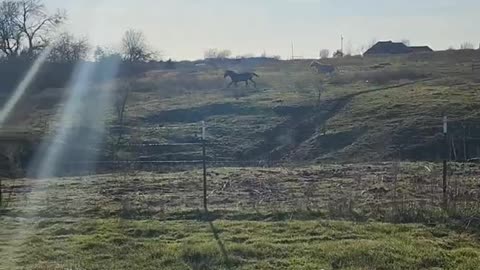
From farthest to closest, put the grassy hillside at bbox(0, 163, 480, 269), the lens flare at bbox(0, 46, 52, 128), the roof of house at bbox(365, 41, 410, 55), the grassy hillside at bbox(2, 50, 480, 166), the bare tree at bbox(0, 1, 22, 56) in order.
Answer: the roof of house at bbox(365, 41, 410, 55) < the bare tree at bbox(0, 1, 22, 56) < the lens flare at bbox(0, 46, 52, 128) < the grassy hillside at bbox(2, 50, 480, 166) < the grassy hillside at bbox(0, 163, 480, 269)

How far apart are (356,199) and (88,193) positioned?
688 cm

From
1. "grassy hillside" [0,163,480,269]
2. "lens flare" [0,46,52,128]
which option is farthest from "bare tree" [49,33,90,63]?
"grassy hillside" [0,163,480,269]

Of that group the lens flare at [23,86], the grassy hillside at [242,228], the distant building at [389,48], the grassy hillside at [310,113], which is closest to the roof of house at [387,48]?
the distant building at [389,48]

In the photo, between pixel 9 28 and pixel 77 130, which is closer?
pixel 77 130

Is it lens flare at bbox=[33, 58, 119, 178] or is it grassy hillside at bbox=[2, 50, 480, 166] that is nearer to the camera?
lens flare at bbox=[33, 58, 119, 178]

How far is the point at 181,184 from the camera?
17.8 metres

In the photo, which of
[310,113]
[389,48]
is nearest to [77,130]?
[310,113]

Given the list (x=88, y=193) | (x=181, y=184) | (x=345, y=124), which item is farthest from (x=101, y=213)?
(x=345, y=124)

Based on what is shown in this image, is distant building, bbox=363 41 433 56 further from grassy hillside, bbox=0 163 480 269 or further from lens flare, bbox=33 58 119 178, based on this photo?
grassy hillside, bbox=0 163 480 269

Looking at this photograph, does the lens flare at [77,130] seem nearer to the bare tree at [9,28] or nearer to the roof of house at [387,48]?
the bare tree at [9,28]

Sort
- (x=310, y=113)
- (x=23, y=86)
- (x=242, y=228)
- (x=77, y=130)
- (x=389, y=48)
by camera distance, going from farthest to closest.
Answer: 1. (x=389, y=48)
2. (x=23, y=86)
3. (x=310, y=113)
4. (x=77, y=130)
5. (x=242, y=228)

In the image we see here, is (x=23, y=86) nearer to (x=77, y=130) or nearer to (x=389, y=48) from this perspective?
(x=77, y=130)

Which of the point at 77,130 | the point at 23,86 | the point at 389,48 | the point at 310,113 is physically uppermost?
the point at 389,48

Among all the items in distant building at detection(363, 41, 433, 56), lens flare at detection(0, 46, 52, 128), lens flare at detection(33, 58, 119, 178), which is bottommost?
lens flare at detection(33, 58, 119, 178)
